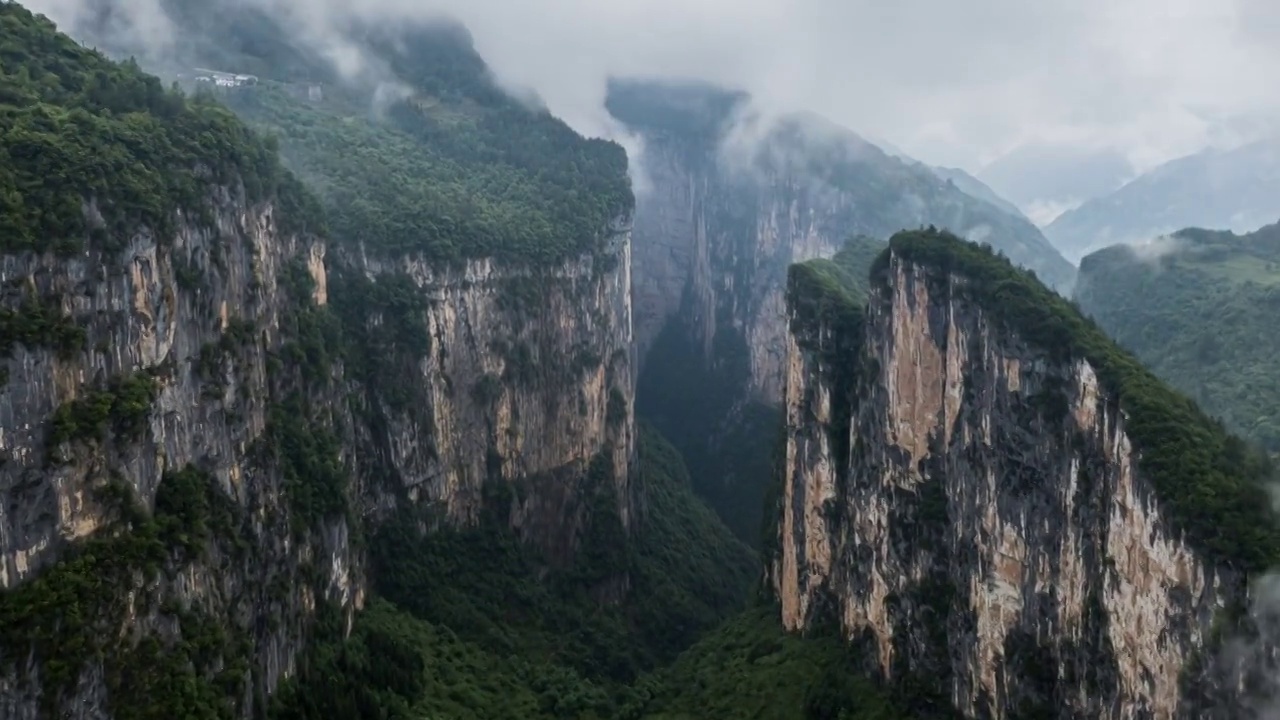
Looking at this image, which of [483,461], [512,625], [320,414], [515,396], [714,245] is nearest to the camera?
[320,414]

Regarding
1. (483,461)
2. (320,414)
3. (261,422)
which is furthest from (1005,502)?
(483,461)

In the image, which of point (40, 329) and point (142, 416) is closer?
point (40, 329)

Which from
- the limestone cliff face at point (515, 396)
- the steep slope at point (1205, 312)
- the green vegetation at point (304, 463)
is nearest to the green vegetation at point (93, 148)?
the green vegetation at point (304, 463)

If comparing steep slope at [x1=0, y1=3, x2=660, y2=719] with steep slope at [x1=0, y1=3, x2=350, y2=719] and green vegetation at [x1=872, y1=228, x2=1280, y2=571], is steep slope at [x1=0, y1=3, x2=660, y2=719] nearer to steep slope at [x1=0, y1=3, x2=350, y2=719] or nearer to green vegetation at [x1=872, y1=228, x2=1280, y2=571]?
steep slope at [x1=0, y1=3, x2=350, y2=719]

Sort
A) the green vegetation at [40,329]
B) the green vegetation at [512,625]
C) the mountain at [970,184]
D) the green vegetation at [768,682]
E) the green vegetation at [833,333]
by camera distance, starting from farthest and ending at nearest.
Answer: the mountain at [970,184] < the green vegetation at [833,333] < the green vegetation at [768,682] < the green vegetation at [512,625] < the green vegetation at [40,329]

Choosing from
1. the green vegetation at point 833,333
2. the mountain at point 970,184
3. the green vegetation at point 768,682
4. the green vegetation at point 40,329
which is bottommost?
the green vegetation at point 768,682

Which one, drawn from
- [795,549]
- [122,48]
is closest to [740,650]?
[795,549]

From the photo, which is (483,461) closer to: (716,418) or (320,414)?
(320,414)

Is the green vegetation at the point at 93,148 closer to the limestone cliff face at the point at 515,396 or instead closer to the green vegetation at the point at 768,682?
the limestone cliff face at the point at 515,396

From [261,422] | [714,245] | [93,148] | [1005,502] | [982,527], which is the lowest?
[982,527]
